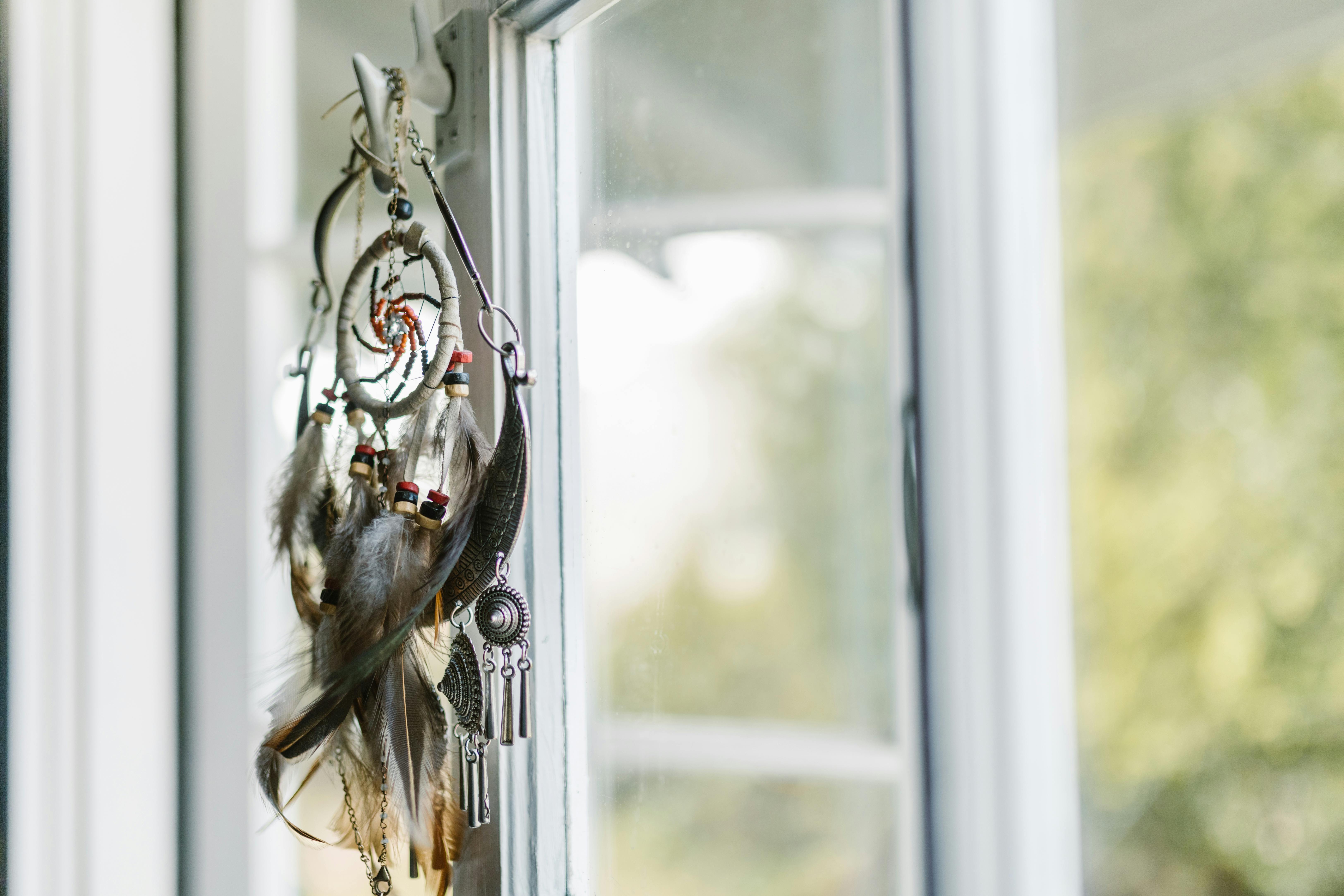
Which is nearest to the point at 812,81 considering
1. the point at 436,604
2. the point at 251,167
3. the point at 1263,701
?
the point at 251,167

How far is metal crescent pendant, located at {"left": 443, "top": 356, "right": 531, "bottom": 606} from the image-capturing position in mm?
452

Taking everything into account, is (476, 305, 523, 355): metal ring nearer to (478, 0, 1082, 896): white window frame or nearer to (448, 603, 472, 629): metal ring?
(478, 0, 1082, 896): white window frame

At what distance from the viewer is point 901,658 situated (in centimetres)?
79

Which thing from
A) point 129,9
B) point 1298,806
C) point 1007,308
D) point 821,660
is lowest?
point 1298,806

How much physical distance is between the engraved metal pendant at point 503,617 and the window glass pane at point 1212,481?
1.35 metres

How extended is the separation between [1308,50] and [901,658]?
1.05m

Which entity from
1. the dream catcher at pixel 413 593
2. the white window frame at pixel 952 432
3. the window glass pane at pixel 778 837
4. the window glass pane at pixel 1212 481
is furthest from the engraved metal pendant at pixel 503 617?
the window glass pane at pixel 1212 481

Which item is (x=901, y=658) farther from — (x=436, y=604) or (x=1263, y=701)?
(x=1263, y=701)

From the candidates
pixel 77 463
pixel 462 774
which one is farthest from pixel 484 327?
pixel 77 463

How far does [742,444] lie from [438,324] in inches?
27.5

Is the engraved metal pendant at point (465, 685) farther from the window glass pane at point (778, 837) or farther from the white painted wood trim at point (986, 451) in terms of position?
the window glass pane at point (778, 837)

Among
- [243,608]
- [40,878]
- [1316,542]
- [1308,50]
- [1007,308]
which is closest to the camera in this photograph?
[1007,308]

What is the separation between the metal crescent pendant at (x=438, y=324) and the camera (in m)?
0.48

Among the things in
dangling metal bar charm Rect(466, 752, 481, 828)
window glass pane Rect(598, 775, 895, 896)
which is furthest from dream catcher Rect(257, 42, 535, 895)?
window glass pane Rect(598, 775, 895, 896)
